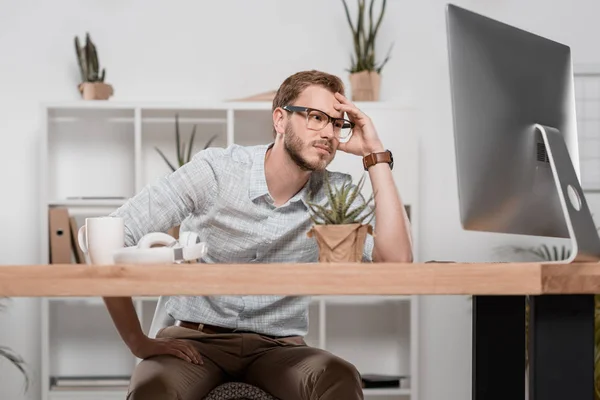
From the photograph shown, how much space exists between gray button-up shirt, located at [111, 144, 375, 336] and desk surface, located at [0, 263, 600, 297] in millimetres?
981

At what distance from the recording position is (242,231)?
90.2 inches

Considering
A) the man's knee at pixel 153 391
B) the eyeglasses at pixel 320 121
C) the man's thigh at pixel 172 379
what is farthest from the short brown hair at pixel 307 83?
the man's knee at pixel 153 391

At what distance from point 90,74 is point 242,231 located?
1976 mm

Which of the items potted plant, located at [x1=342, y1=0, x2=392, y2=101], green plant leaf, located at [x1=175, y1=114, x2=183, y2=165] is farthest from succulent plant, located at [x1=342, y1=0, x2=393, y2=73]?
green plant leaf, located at [x1=175, y1=114, x2=183, y2=165]

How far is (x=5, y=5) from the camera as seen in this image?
13.6ft

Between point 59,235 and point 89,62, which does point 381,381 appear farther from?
point 89,62

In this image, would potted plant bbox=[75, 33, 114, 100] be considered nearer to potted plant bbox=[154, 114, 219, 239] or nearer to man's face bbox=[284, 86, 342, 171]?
potted plant bbox=[154, 114, 219, 239]

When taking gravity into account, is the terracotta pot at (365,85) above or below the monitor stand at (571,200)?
above

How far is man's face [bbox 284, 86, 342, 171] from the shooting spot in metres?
2.13

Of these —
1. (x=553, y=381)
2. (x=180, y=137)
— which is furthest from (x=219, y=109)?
(x=553, y=381)

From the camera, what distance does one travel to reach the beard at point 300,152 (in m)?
2.16

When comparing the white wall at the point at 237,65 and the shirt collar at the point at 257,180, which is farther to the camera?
the white wall at the point at 237,65

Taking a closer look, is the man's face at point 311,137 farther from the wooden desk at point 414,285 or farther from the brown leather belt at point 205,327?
the wooden desk at point 414,285

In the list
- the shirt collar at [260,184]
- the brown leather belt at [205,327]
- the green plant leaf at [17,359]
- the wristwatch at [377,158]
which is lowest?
the green plant leaf at [17,359]
